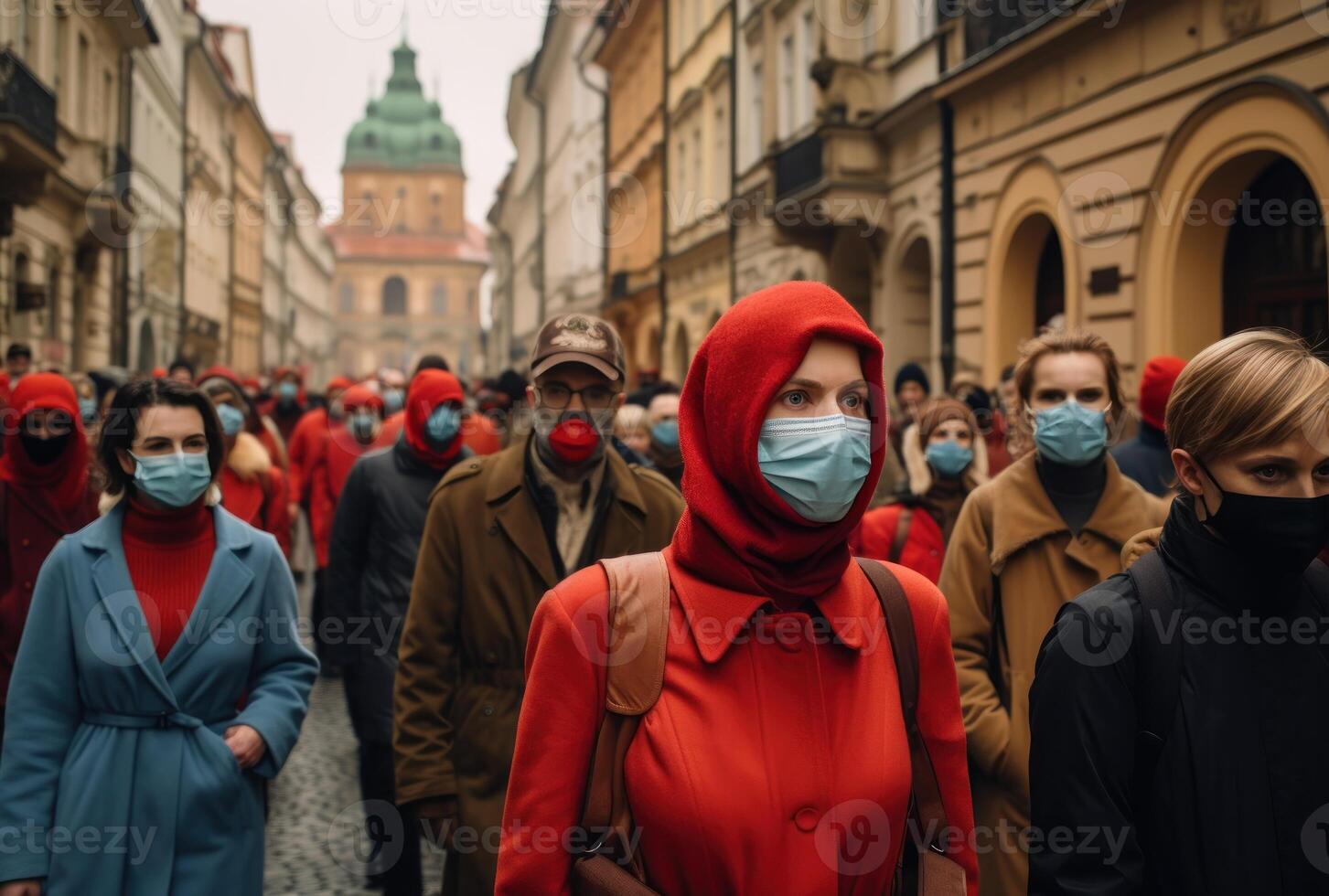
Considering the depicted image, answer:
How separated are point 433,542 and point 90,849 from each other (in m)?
1.28

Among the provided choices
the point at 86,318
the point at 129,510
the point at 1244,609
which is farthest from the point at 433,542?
the point at 86,318

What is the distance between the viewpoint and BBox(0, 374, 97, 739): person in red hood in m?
Answer: 5.75

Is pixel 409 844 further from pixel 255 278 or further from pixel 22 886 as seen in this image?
pixel 255 278

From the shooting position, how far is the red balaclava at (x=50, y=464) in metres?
5.94

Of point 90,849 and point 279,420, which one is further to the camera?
point 279,420

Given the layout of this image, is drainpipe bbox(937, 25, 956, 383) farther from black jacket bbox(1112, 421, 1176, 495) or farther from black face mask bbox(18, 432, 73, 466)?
black face mask bbox(18, 432, 73, 466)

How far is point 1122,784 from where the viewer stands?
103 inches

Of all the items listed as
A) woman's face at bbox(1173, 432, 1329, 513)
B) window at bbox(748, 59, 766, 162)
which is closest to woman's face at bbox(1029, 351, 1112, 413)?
woman's face at bbox(1173, 432, 1329, 513)

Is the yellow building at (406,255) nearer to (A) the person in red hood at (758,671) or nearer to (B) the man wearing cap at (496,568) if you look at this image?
(B) the man wearing cap at (496,568)

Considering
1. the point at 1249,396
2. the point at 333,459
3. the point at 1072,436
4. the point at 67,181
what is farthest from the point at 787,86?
the point at 1249,396

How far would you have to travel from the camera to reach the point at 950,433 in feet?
20.6

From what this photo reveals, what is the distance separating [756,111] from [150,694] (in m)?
22.4

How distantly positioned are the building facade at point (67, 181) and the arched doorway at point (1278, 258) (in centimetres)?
1558

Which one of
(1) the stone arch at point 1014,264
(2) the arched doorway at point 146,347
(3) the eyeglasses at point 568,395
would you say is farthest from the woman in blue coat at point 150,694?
(2) the arched doorway at point 146,347
